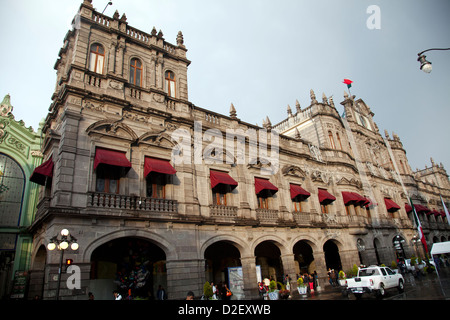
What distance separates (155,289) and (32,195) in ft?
29.2

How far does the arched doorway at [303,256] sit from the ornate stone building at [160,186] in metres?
0.16

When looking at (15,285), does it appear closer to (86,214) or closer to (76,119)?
(86,214)

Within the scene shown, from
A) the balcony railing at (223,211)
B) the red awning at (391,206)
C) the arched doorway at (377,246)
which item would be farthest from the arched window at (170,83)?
the red awning at (391,206)

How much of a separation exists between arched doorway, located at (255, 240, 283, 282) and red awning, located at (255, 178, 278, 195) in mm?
4682

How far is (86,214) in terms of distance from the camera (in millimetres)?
11203

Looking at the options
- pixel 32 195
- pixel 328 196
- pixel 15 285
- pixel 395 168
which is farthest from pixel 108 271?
pixel 395 168

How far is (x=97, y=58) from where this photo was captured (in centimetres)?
1484

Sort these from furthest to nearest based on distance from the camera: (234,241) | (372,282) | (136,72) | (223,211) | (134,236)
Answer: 1. (136,72)
2. (223,211)
3. (234,241)
4. (372,282)
5. (134,236)

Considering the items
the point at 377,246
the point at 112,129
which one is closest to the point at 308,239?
the point at 377,246

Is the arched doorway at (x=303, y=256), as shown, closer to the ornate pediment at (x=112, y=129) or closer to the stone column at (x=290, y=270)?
the stone column at (x=290, y=270)

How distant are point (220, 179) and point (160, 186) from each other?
3.45m

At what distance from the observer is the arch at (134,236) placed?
1103cm

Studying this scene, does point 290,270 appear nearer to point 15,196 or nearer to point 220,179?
point 220,179

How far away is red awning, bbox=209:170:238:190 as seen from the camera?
15820 millimetres
